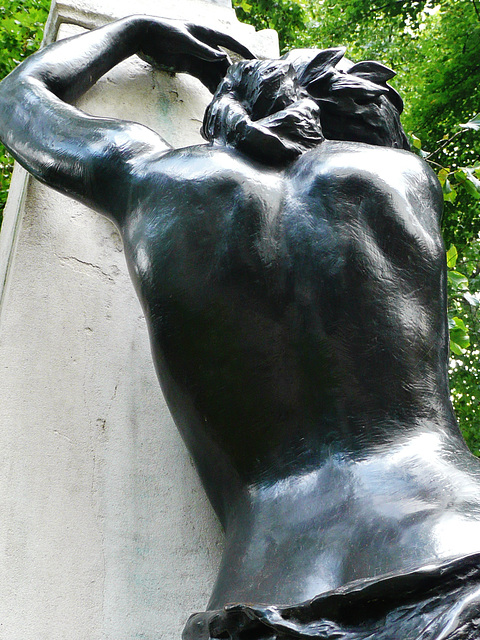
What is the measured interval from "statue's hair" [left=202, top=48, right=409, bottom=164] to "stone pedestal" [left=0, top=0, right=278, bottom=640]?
613mm

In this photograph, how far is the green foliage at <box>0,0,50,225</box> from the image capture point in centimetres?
661

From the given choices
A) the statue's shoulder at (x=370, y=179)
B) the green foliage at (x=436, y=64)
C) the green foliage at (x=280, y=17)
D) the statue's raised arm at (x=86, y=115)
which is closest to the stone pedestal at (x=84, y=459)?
the statue's raised arm at (x=86, y=115)

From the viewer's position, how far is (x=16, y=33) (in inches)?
265

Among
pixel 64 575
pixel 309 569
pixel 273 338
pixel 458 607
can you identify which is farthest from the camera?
pixel 64 575

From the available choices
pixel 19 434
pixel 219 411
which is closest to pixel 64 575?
pixel 19 434

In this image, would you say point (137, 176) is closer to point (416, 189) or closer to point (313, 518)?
point (416, 189)

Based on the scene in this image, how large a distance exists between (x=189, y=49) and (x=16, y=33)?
4.25 meters

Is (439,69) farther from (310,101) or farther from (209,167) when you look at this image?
(209,167)

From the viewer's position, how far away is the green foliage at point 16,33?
6.61 m

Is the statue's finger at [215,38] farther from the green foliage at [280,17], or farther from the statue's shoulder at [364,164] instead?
the green foliage at [280,17]

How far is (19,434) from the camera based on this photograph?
230 centimetres

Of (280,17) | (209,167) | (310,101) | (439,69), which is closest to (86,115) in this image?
(209,167)

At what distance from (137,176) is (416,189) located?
0.69m

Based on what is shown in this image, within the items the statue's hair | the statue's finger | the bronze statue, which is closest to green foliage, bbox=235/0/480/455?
the statue's finger
